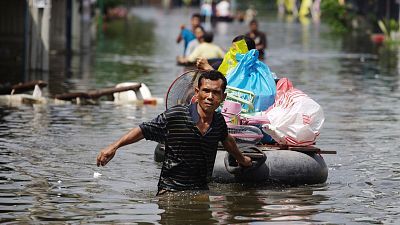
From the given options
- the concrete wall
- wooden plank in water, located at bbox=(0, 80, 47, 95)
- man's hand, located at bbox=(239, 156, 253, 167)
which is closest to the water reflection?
man's hand, located at bbox=(239, 156, 253, 167)

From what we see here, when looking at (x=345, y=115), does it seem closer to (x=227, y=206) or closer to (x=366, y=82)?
(x=366, y=82)

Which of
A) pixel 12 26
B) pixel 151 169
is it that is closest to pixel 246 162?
pixel 151 169

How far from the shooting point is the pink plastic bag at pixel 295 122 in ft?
42.5

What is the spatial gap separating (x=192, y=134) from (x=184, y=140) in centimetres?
9

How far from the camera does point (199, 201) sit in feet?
36.7

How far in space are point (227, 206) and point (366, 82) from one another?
56.0ft

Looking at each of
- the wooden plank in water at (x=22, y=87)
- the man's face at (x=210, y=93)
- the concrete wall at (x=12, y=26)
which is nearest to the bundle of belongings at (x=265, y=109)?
the man's face at (x=210, y=93)

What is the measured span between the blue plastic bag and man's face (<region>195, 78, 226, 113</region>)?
306 cm

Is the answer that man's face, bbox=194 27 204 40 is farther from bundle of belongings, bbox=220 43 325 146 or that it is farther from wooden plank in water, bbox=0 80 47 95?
bundle of belongings, bbox=220 43 325 146

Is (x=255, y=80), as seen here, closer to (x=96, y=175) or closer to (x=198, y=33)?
(x=96, y=175)

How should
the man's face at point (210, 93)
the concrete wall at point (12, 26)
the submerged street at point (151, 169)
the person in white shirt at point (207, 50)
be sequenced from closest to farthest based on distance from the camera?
the man's face at point (210, 93) < the submerged street at point (151, 169) < the person in white shirt at point (207, 50) < the concrete wall at point (12, 26)

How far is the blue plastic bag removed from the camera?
44.5 feet

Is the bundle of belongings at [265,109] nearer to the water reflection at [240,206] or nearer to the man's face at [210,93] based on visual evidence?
the water reflection at [240,206]

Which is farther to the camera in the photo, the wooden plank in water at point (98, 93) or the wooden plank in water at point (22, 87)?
the wooden plank in water at point (98, 93)
